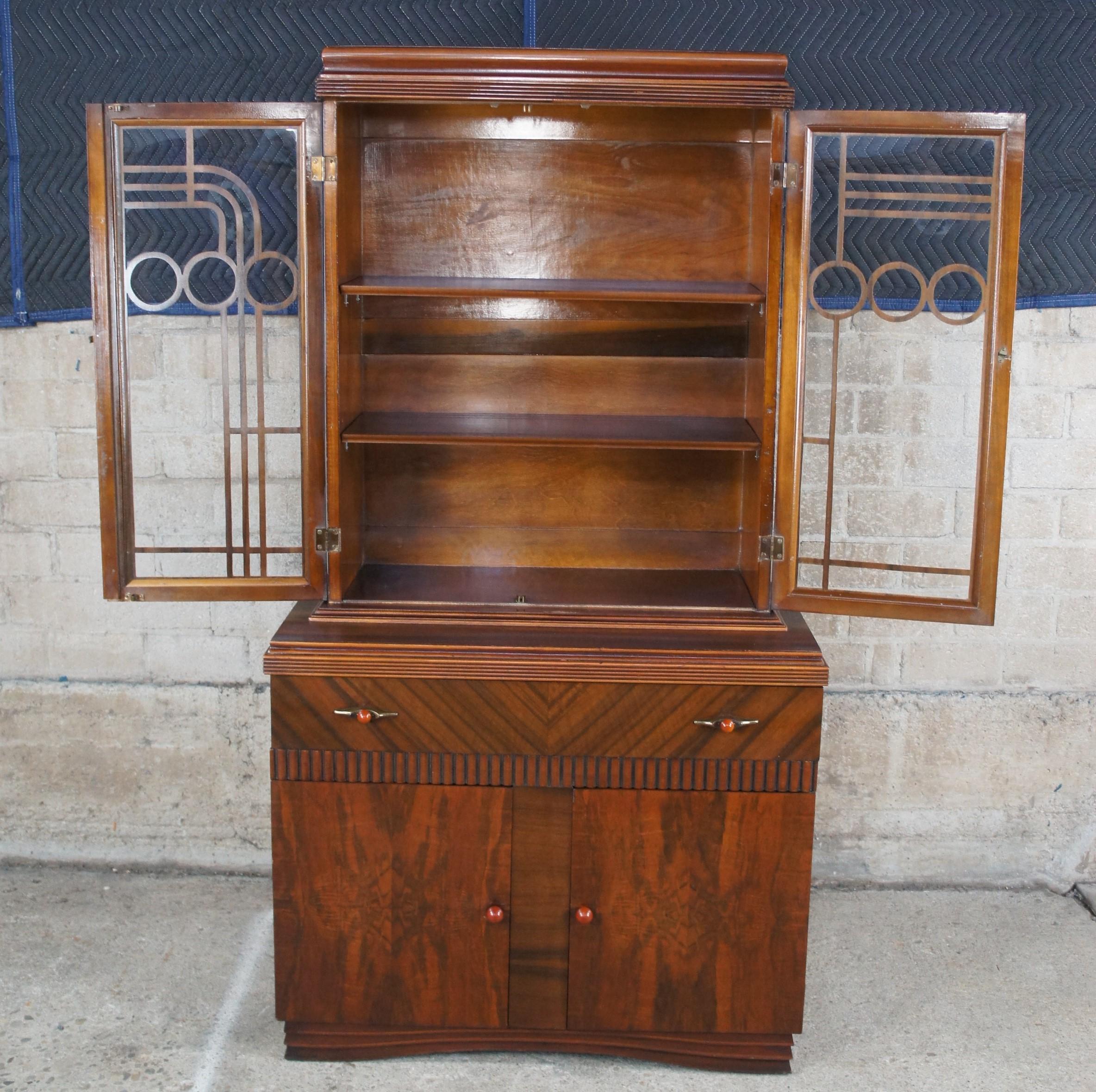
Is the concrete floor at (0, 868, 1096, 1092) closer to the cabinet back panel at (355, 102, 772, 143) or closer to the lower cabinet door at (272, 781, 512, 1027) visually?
the lower cabinet door at (272, 781, 512, 1027)

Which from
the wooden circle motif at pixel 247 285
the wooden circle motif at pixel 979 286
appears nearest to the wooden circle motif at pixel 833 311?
the wooden circle motif at pixel 979 286

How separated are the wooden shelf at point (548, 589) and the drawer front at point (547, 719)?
0.67 ft

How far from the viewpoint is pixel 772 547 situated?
244cm

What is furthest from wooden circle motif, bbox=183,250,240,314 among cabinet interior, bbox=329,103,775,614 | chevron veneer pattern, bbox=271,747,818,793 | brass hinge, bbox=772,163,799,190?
brass hinge, bbox=772,163,799,190

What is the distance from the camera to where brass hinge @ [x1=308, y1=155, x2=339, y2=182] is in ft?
7.57

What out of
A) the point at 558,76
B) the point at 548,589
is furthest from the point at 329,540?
the point at 558,76

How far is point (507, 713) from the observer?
2.33 meters

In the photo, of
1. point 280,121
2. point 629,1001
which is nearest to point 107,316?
point 280,121

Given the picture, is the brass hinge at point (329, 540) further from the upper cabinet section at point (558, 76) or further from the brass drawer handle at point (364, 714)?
the upper cabinet section at point (558, 76)

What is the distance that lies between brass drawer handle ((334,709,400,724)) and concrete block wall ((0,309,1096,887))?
0.83m

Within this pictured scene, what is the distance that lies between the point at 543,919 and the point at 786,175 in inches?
54.7

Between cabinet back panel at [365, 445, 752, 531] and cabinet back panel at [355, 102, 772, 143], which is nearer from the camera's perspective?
cabinet back panel at [355, 102, 772, 143]

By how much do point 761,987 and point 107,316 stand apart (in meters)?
1.69

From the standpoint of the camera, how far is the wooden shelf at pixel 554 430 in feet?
7.96
